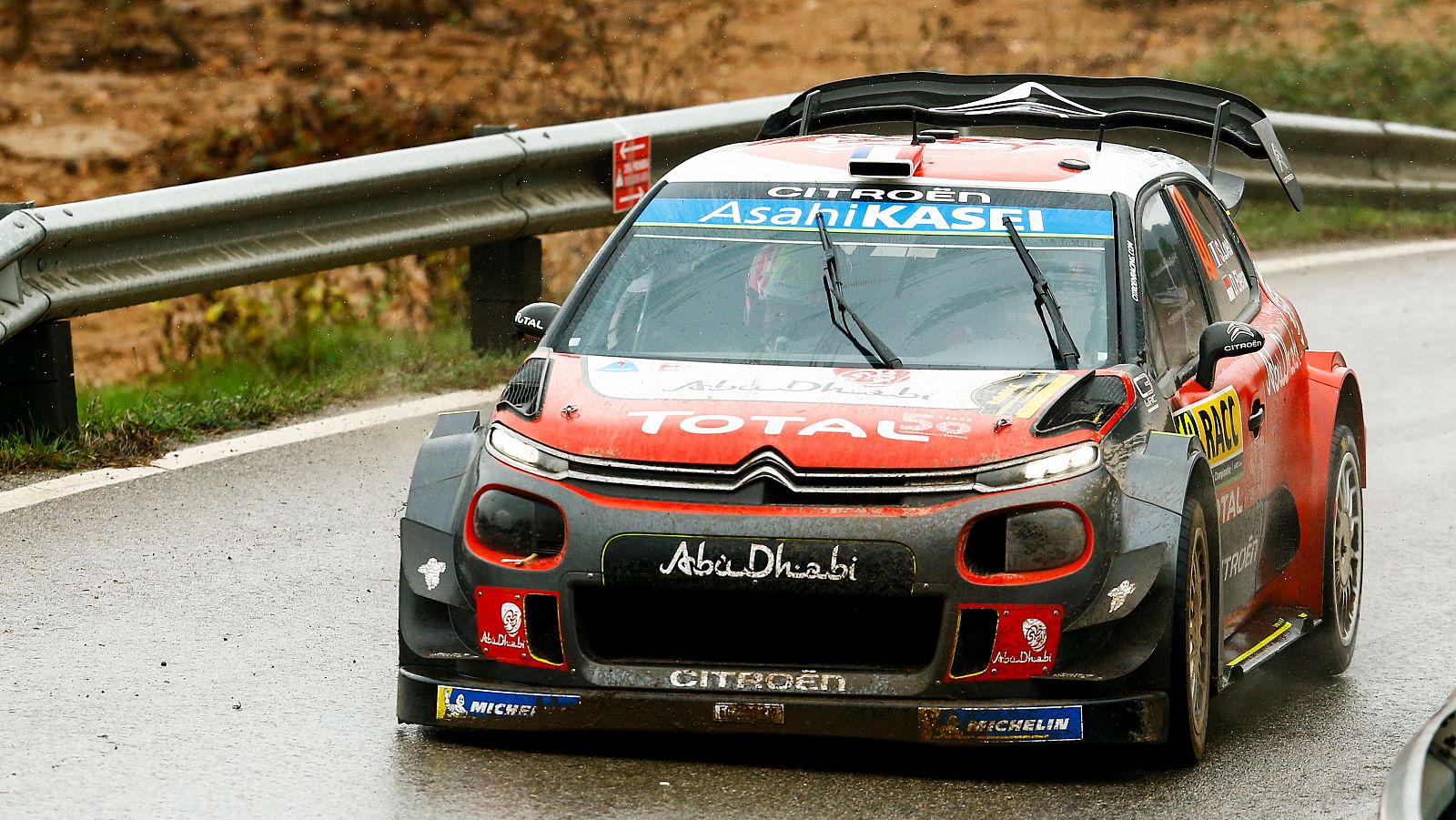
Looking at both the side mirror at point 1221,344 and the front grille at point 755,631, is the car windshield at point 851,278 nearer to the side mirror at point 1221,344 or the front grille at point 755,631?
the side mirror at point 1221,344

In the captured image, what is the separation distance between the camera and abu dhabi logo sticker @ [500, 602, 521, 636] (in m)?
5.96

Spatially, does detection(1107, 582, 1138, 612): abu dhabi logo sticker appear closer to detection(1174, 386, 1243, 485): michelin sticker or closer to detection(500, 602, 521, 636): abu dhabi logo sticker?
detection(1174, 386, 1243, 485): michelin sticker

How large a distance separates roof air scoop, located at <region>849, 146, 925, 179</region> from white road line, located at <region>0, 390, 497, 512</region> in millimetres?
3218

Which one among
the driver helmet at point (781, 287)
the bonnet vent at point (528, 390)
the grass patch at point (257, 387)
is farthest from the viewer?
the grass patch at point (257, 387)

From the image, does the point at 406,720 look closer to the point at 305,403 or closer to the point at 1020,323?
the point at 1020,323

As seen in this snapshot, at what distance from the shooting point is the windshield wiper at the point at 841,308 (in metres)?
6.62

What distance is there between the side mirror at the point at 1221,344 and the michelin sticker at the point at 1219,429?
76 mm

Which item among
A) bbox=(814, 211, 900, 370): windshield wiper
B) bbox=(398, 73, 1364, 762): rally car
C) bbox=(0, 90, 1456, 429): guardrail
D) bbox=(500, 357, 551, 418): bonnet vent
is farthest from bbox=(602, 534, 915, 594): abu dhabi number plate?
bbox=(0, 90, 1456, 429): guardrail

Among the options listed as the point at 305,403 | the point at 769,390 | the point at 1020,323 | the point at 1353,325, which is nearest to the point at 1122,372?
the point at 1020,323

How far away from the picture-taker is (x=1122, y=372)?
6430 millimetres

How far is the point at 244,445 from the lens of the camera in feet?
31.9

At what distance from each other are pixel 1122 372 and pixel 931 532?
0.94 metres

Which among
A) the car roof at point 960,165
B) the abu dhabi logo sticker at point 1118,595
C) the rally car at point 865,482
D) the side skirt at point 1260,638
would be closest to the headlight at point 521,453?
the rally car at point 865,482

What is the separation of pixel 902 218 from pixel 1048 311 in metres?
0.56
